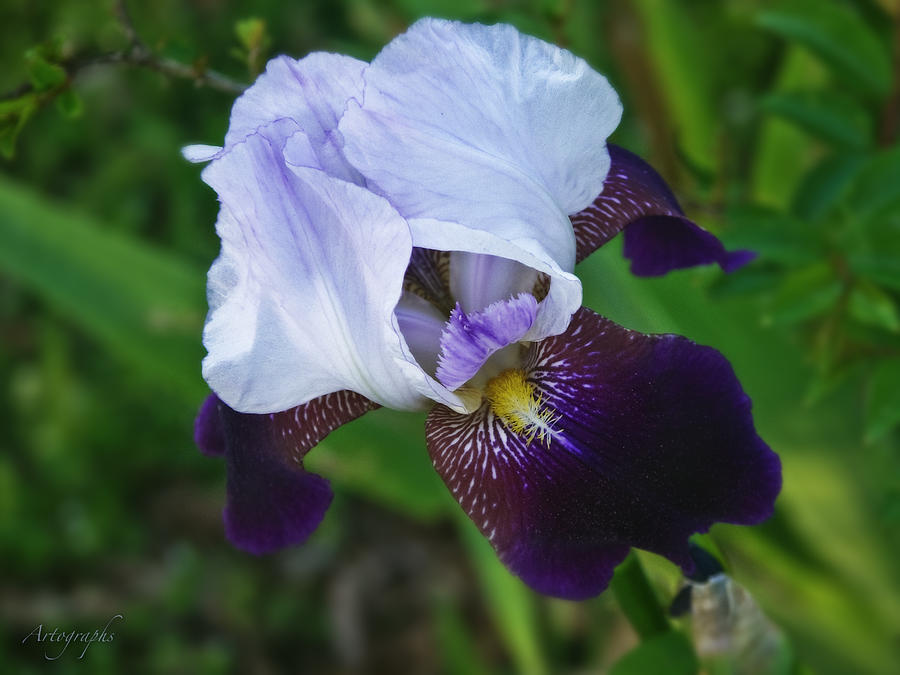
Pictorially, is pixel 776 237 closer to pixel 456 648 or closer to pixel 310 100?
pixel 310 100

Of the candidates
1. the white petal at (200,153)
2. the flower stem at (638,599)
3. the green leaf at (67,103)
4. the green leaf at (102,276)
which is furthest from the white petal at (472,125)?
the green leaf at (102,276)

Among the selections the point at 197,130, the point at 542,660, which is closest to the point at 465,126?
the point at 542,660

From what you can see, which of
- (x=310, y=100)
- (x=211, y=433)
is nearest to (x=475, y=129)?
(x=310, y=100)

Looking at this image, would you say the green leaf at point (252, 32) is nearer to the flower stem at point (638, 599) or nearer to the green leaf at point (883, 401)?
the flower stem at point (638, 599)

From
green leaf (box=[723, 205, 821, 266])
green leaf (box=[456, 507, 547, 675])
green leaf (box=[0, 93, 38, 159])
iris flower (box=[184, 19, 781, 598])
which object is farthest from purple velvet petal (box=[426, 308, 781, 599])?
green leaf (box=[456, 507, 547, 675])

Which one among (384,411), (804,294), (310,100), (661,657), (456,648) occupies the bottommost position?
(456,648)

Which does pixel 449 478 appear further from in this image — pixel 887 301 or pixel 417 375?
pixel 887 301
